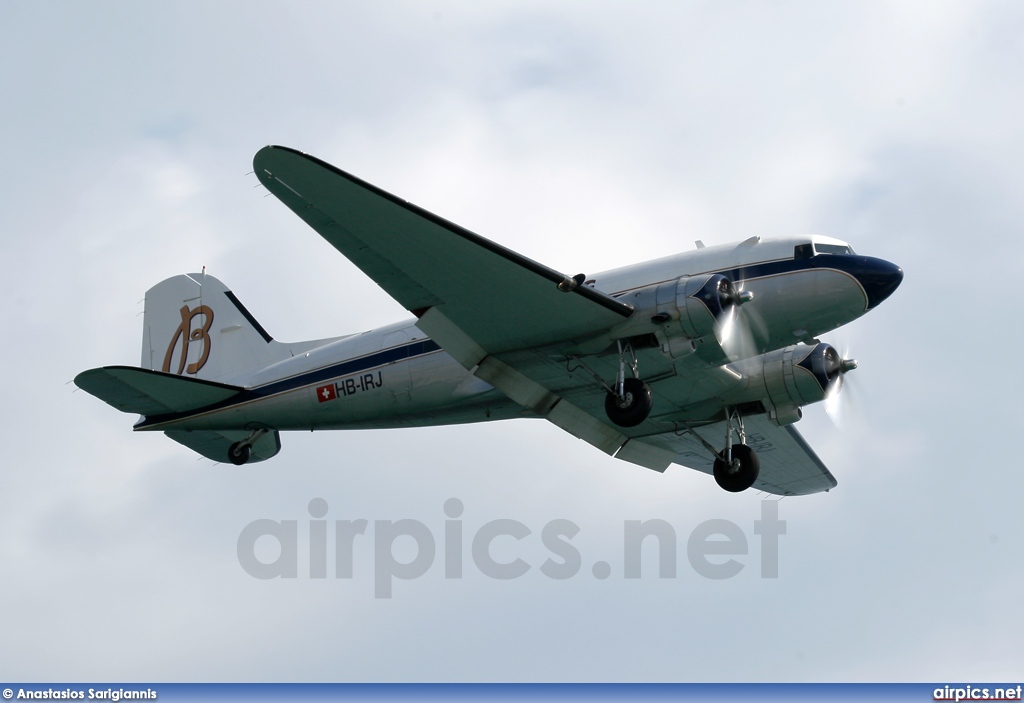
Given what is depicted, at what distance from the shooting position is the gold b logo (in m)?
24.6

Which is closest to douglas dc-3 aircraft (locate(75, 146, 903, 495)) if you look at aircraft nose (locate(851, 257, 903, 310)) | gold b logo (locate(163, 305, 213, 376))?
aircraft nose (locate(851, 257, 903, 310))

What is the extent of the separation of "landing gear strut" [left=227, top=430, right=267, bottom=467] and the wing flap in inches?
223

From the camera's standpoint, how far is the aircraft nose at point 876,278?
697 inches

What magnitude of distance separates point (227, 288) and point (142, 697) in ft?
34.6

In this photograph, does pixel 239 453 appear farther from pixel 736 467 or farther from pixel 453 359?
pixel 736 467

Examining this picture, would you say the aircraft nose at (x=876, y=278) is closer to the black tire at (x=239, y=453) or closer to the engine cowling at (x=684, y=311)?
the engine cowling at (x=684, y=311)

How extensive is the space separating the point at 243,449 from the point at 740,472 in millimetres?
9855

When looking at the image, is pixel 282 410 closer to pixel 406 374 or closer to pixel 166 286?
pixel 406 374

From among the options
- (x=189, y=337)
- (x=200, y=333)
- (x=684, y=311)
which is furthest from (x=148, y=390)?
(x=684, y=311)

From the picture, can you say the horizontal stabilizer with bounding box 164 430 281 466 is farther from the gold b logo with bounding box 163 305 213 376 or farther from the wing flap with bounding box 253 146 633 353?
the wing flap with bounding box 253 146 633 353

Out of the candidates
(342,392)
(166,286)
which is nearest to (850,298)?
(342,392)

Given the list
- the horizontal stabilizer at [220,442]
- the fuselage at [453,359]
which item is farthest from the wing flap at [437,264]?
the horizontal stabilizer at [220,442]

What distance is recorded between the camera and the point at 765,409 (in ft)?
68.8

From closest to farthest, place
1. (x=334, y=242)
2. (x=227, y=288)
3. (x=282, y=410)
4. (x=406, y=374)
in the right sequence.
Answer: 1. (x=334, y=242)
2. (x=406, y=374)
3. (x=282, y=410)
4. (x=227, y=288)
